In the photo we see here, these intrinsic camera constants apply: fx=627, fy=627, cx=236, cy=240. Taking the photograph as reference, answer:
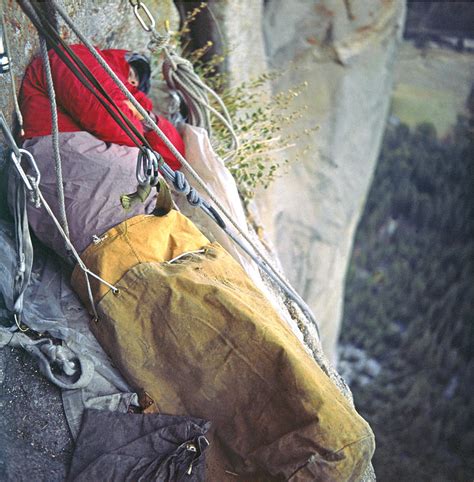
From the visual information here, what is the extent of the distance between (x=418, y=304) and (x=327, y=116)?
271 centimetres

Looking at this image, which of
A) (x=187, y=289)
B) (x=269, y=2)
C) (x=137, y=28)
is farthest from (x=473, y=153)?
(x=187, y=289)

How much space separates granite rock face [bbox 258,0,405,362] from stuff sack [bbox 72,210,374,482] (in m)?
2.85

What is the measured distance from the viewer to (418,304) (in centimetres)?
696

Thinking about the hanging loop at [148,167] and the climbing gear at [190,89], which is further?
the climbing gear at [190,89]

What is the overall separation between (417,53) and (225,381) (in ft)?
24.6

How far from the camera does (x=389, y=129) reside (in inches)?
320

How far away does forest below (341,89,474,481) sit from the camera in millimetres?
5836

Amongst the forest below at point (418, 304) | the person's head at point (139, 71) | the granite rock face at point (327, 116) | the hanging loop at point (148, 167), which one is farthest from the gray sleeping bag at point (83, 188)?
the forest below at point (418, 304)

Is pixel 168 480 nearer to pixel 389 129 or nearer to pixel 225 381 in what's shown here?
pixel 225 381

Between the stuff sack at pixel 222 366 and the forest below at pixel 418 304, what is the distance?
405 cm

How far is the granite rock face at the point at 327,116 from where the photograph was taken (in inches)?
199

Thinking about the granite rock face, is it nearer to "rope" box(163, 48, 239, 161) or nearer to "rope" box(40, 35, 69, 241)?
"rope" box(163, 48, 239, 161)

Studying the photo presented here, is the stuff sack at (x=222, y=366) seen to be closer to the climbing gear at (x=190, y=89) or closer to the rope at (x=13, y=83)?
the rope at (x=13, y=83)

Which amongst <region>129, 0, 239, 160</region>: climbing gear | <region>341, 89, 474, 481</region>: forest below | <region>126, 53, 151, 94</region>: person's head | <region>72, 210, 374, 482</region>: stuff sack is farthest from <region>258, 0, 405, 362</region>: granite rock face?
<region>72, 210, 374, 482</region>: stuff sack
